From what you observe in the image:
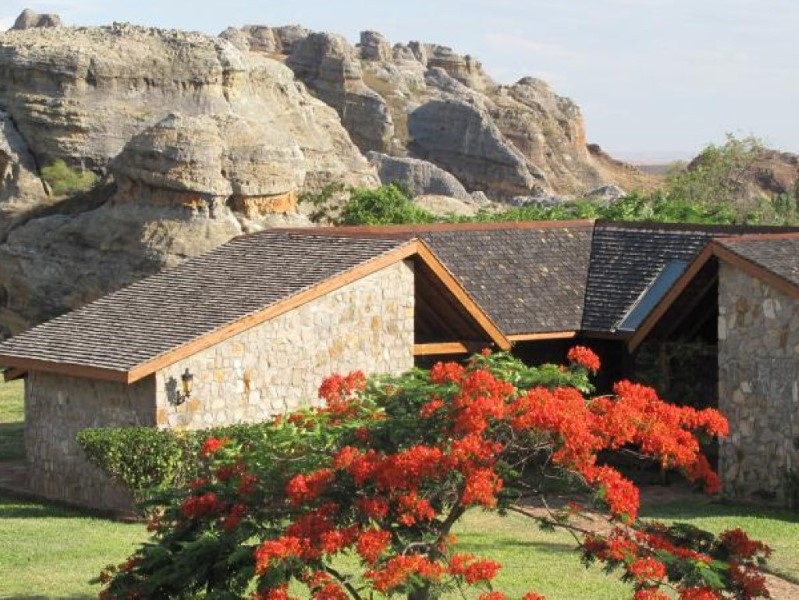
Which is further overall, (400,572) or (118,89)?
(118,89)

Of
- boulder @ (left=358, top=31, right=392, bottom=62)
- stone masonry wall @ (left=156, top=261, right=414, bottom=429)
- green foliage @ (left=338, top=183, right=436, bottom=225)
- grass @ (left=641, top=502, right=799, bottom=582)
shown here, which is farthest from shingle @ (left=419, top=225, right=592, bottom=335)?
boulder @ (left=358, top=31, right=392, bottom=62)

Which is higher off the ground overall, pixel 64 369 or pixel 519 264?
pixel 519 264

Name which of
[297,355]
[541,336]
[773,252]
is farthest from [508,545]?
[541,336]

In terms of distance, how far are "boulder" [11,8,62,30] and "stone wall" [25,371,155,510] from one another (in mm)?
78440

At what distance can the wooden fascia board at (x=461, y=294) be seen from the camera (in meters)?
24.2

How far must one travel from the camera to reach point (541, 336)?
25.5m

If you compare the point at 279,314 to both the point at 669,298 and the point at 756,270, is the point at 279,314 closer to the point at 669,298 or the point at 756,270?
the point at 669,298

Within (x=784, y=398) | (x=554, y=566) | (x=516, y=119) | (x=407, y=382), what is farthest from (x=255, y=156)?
(x=516, y=119)

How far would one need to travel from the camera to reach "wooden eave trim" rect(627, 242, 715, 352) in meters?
22.7

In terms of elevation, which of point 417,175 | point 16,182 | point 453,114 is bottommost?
point 16,182

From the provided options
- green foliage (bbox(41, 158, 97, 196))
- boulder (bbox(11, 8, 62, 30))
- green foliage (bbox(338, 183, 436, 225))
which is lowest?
green foliage (bbox(338, 183, 436, 225))

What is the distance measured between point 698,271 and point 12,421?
14.6 metres

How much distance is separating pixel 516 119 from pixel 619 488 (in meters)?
78.1

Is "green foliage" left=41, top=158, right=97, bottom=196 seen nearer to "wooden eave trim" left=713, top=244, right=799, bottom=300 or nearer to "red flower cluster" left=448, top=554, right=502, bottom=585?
"wooden eave trim" left=713, top=244, right=799, bottom=300
